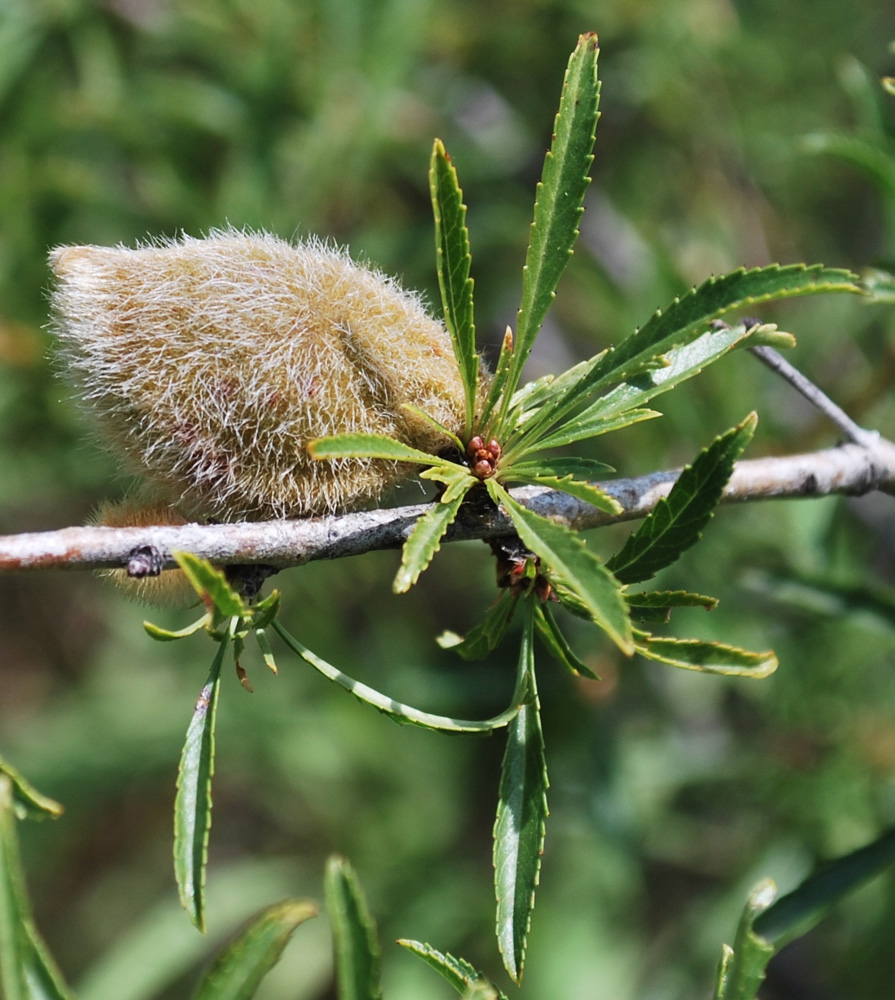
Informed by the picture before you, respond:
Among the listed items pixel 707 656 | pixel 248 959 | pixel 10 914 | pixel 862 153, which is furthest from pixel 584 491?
pixel 862 153

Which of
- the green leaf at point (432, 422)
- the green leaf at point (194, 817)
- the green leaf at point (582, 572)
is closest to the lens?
the green leaf at point (582, 572)

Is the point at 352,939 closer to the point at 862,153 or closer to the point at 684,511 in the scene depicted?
the point at 684,511

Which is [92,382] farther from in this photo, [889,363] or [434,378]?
[889,363]

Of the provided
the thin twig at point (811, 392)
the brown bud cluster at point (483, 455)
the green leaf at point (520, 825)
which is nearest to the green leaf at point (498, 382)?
the brown bud cluster at point (483, 455)

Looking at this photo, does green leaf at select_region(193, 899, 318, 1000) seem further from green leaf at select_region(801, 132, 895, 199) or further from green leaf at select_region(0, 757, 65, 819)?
green leaf at select_region(801, 132, 895, 199)

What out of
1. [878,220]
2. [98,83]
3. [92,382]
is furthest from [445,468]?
[878,220]

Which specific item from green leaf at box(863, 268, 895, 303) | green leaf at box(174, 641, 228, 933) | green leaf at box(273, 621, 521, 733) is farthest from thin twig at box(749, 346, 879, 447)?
green leaf at box(174, 641, 228, 933)

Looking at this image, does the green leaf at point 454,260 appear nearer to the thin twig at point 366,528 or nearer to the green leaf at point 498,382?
the green leaf at point 498,382
